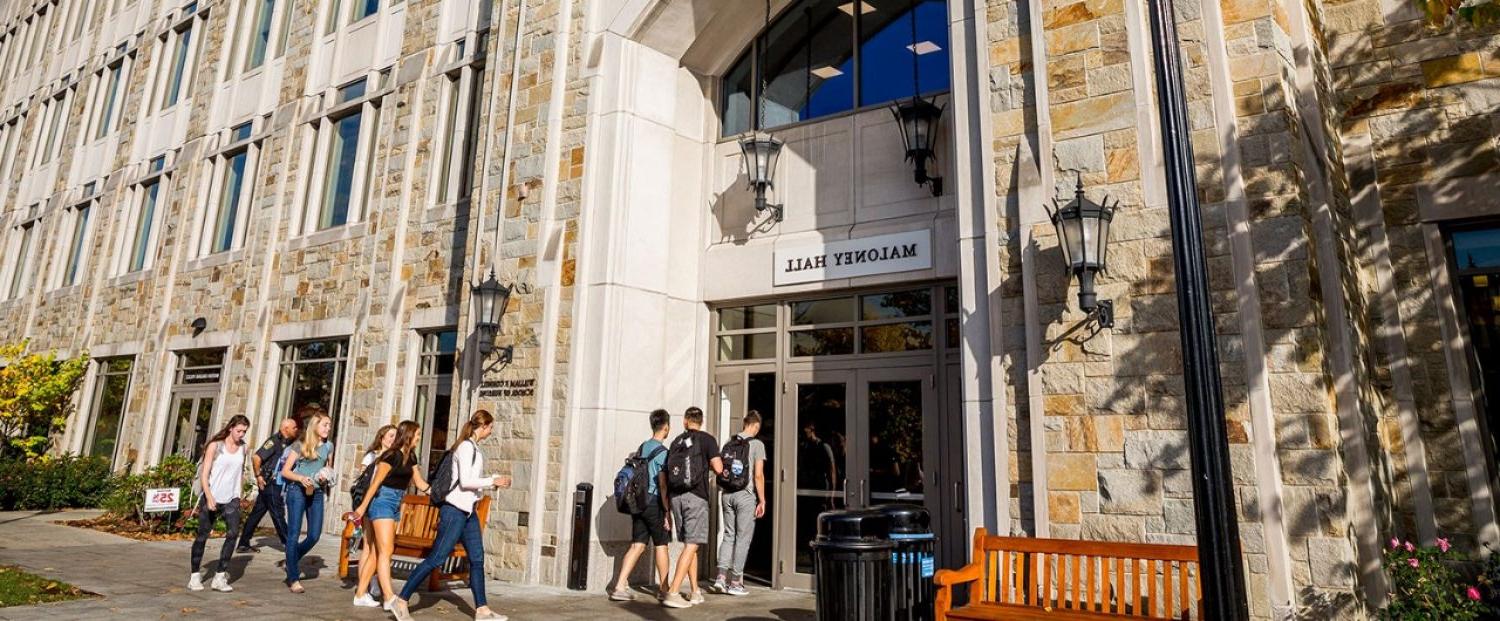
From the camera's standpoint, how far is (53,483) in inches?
566

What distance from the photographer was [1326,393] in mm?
5586

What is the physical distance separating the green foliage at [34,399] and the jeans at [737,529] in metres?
15.4

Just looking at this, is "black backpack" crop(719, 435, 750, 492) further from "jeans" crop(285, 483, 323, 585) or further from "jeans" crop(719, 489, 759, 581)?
"jeans" crop(285, 483, 323, 585)

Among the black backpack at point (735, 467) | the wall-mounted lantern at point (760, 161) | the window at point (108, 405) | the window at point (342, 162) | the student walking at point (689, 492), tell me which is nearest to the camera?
the student walking at point (689, 492)

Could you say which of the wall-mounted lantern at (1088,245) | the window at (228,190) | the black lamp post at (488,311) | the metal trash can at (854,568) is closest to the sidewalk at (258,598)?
the metal trash can at (854,568)

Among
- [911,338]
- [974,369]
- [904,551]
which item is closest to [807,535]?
[911,338]

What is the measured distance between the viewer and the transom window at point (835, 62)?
29.9 feet

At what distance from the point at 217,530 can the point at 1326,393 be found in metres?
12.6

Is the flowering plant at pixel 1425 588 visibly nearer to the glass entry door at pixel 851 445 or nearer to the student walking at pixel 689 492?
the glass entry door at pixel 851 445

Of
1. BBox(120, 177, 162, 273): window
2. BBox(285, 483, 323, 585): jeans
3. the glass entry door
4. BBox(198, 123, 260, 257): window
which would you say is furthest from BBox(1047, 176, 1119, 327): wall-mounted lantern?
BBox(120, 177, 162, 273): window

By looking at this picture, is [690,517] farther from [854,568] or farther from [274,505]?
[274,505]

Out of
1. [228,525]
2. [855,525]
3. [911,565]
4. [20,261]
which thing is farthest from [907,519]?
[20,261]

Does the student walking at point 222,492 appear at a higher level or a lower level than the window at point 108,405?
lower

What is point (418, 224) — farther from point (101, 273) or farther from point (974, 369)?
point (101, 273)
